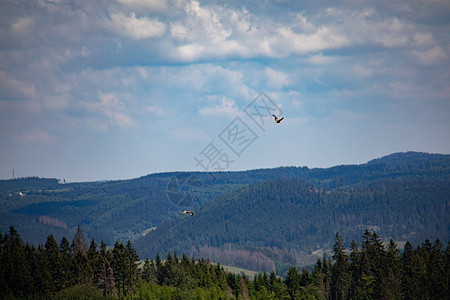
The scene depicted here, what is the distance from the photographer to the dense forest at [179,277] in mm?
104375

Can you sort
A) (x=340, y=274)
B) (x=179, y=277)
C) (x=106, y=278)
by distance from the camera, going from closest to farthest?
(x=106, y=278), (x=340, y=274), (x=179, y=277)

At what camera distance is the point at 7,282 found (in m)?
103

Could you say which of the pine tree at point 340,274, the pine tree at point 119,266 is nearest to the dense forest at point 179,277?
the pine tree at point 340,274

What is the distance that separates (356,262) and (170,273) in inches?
1744

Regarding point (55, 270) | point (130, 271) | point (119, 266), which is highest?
point (55, 270)

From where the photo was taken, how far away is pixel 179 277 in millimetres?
123375

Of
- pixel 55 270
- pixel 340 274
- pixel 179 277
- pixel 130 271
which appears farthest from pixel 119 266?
pixel 340 274

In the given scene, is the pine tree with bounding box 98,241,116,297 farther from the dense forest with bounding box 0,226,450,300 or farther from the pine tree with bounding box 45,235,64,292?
the pine tree with bounding box 45,235,64,292

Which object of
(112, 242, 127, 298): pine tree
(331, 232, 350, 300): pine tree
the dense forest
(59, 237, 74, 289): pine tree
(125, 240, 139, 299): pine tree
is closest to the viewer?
the dense forest

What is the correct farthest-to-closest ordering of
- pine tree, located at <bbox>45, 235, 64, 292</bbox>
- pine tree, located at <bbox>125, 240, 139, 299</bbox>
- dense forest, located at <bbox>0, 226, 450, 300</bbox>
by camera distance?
pine tree, located at <bbox>125, 240, 139, 299</bbox> → pine tree, located at <bbox>45, 235, 64, 292</bbox> → dense forest, located at <bbox>0, 226, 450, 300</bbox>

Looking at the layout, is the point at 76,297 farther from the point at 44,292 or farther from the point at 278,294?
the point at 278,294

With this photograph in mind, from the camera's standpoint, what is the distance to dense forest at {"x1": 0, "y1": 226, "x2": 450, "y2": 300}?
104m

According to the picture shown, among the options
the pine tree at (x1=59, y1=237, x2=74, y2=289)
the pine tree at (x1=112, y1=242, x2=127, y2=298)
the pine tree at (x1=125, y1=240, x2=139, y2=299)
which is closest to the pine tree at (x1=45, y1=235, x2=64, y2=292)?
the pine tree at (x1=59, y1=237, x2=74, y2=289)

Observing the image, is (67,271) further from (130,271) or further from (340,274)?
(340,274)
